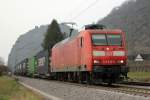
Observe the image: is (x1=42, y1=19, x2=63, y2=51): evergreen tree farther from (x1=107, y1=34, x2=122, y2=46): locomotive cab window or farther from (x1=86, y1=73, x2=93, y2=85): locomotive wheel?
(x1=107, y1=34, x2=122, y2=46): locomotive cab window

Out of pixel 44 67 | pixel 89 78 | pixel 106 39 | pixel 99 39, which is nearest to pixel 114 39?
pixel 106 39

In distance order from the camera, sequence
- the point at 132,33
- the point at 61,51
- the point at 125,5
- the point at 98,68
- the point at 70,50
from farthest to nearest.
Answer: the point at 125,5 → the point at 132,33 → the point at 61,51 → the point at 70,50 → the point at 98,68

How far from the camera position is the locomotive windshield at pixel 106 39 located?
1198 inches

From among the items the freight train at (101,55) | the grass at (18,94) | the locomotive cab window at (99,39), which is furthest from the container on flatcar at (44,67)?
the locomotive cab window at (99,39)

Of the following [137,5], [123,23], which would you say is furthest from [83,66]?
[137,5]

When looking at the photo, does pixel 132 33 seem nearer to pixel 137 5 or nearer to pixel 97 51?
pixel 137 5

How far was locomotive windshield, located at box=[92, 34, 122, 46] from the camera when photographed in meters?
30.4

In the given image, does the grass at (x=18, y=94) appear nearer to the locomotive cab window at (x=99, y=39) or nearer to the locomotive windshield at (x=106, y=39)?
the locomotive cab window at (x=99, y=39)

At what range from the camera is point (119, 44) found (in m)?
30.5

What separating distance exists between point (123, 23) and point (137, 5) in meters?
10.8

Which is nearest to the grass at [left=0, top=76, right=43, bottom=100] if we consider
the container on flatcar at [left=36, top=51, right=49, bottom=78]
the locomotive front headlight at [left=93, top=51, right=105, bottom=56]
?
the locomotive front headlight at [left=93, top=51, right=105, bottom=56]

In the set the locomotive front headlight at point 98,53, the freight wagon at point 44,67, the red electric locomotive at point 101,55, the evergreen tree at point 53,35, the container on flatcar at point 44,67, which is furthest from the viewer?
the evergreen tree at point 53,35

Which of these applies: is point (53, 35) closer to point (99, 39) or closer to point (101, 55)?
point (99, 39)

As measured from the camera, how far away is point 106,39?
3050cm
